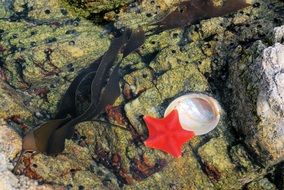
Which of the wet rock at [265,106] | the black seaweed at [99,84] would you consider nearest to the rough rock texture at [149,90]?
the wet rock at [265,106]

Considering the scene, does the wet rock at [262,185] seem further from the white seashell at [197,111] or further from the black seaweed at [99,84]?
the black seaweed at [99,84]

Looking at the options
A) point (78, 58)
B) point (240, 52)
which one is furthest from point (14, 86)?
point (240, 52)

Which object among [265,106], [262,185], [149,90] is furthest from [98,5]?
[262,185]

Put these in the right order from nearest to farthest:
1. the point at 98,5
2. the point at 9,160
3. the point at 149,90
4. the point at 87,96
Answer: the point at 9,160, the point at 149,90, the point at 87,96, the point at 98,5

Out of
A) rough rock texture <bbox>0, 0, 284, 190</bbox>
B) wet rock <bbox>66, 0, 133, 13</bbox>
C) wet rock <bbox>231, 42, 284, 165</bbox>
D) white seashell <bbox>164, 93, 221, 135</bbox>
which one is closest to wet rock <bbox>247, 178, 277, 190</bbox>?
rough rock texture <bbox>0, 0, 284, 190</bbox>

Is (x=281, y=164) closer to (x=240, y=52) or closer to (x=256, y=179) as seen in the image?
(x=256, y=179)

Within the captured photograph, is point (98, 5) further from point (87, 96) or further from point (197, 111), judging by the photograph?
point (197, 111)
